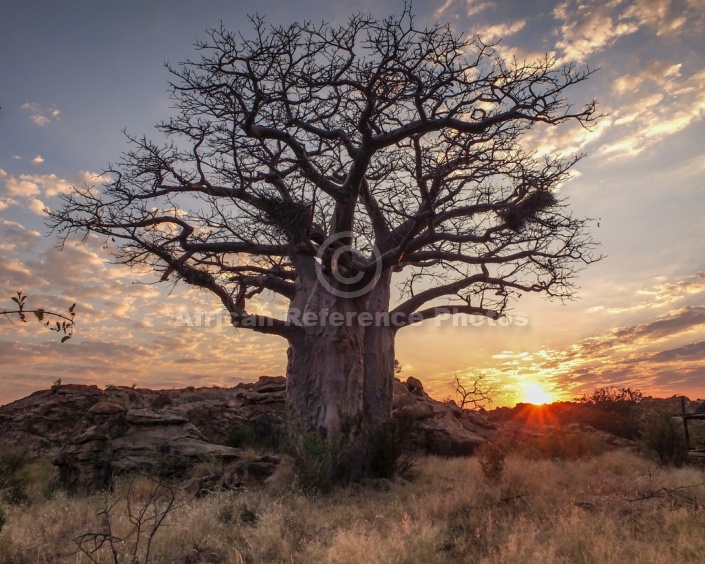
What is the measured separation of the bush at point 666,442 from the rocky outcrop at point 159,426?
177 inches

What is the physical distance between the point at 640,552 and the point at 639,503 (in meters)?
2.57

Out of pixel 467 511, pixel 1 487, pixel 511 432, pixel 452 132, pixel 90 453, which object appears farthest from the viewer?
pixel 511 432

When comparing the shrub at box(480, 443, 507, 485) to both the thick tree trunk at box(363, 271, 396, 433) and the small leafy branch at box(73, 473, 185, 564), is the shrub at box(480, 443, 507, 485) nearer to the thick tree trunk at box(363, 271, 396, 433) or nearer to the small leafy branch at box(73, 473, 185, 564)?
the thick tree trunk at box(363, 271, 396, 433)

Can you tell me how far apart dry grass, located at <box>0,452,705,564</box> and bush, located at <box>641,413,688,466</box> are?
432 cm

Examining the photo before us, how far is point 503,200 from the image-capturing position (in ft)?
38.3

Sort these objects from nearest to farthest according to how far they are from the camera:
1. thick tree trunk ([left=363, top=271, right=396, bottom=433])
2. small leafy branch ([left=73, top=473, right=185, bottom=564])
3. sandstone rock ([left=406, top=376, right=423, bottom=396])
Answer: small leafy branch ([left=73, top=473, right=185, bottom=564]) → thick tree trunk ([left=363, top=271, right=396, bottom=433]) → sandstone rock ([left=406, top=376, right=423, bottom=396])

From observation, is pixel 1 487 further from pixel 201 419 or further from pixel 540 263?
pixel 540 263

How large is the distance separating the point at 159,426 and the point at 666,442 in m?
11.7

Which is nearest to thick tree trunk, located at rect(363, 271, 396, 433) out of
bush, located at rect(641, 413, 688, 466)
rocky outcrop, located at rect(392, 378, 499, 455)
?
rocky outcrop, located at rect(392, 378, 499, 455)

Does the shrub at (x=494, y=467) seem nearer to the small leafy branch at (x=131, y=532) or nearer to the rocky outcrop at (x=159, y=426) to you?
the rocky outcrop at (x=159, y=426)

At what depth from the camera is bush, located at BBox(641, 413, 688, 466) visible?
41.2 ft

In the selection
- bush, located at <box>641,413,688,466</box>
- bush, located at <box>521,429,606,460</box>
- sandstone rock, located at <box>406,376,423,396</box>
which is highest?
sandstone rock, located at <box>406,376,423,396</box>

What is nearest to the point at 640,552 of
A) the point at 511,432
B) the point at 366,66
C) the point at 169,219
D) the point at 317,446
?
A: the point at 317,446

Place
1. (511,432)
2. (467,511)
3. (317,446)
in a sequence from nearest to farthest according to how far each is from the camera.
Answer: (467,511) → (317,446) → (511,432)
